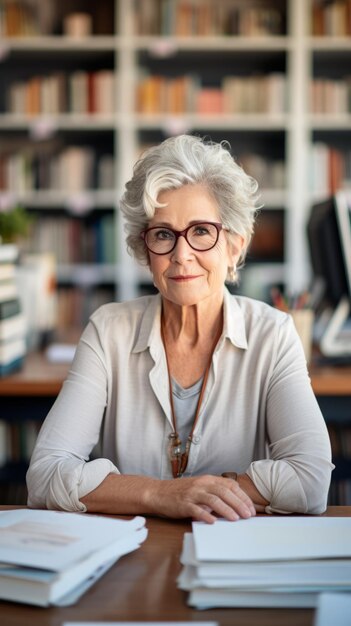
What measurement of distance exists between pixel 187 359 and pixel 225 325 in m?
0.11

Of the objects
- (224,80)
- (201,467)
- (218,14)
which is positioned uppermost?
(218,14)

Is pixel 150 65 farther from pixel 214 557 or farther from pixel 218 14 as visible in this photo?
pixel 214 557

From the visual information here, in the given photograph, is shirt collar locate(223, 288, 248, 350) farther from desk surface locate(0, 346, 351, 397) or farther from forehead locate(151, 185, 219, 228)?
desk surface locate(0, 346, 351, 397)

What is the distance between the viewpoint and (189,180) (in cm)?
151

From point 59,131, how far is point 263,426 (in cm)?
358

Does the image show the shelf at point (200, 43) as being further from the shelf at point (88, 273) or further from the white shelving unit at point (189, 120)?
the shelf at point (88, 273)

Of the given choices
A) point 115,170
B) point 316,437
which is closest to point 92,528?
point 316,437

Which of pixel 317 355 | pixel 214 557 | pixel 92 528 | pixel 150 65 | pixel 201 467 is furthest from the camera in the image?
pixel 150 65

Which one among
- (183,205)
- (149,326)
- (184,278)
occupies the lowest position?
(149,326)

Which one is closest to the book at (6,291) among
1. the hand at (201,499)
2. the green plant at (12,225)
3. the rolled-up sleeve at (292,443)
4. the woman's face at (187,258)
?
the green plant at (12,225)

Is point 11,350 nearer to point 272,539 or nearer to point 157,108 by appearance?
point 272,539

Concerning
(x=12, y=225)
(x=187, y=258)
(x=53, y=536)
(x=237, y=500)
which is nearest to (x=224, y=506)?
(x=237, y=500)

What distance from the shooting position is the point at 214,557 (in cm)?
94

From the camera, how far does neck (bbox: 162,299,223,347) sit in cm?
163
